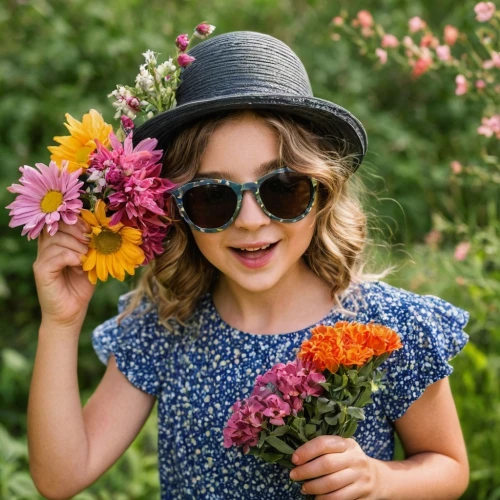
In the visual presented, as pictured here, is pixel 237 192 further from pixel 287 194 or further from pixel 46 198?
pixel 46 198

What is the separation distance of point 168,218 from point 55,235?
0.88 ft

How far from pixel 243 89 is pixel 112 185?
38 cm

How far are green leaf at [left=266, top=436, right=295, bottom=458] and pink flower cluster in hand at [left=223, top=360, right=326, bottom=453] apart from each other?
30 millimetres

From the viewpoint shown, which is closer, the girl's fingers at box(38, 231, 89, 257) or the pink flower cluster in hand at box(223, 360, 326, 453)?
the pink flower cluster in hand at box(223, 360, 326, 453)

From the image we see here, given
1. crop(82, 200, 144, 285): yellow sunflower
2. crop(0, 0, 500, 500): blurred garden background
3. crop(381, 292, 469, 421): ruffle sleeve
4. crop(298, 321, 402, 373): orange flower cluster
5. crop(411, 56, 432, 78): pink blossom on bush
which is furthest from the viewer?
crop(0, 0, 500, 500): blurred garden background

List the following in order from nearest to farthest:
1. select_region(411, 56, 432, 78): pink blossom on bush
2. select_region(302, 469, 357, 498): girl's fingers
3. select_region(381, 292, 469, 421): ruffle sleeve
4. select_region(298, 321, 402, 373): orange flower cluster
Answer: select_region(298, 321, 402, 373): orange flower cluster, select_region(302, 469, 357, 498): girl's fingers, select_region(381, 292, 469, 421): ruffle sleeve, select_region(411, 56, 432, 78): pink blossom on bush

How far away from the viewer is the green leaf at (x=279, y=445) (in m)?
1.58

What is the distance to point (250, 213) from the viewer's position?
178 cm

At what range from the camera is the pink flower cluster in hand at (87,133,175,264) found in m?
1.69

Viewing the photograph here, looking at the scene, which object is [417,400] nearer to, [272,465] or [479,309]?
[272,465]

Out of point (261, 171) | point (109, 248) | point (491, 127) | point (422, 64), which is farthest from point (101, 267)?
point (422, 64)

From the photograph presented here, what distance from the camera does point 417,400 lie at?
6.37ft

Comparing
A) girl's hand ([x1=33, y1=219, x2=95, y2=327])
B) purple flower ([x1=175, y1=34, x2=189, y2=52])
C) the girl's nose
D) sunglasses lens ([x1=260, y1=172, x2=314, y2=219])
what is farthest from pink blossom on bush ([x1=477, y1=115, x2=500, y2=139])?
girl's hand ([x1=33, y1=219, x2=95, y2=327])

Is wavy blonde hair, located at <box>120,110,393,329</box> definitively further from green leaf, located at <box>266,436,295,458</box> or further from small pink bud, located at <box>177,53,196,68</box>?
green leaf, located at <box>266,436,295,458</box>
